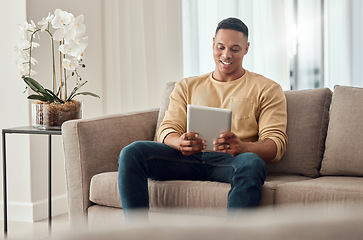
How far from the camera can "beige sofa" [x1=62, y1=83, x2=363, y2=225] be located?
2.05 m

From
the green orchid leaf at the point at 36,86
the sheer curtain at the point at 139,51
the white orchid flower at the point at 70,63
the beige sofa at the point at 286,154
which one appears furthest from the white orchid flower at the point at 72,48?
the sheer curtain at the point at 139,51

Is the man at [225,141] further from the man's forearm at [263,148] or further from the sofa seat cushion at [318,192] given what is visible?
the sofa seat cushion at [318,192]

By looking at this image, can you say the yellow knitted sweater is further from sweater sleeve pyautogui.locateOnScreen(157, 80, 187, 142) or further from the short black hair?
the short black hair

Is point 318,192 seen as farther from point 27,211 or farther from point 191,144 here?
point 27,211

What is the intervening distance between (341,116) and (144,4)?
2100mm

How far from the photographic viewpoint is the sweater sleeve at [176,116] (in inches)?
87.0

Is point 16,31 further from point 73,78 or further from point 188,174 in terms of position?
point 188,174

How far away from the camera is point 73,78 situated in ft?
11.3

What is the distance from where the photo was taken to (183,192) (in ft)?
6.34

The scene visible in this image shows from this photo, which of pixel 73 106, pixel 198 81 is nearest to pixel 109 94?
pixel 73 106

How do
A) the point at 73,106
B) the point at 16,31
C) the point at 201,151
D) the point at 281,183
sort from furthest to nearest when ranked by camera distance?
1. the point at 16,31
2. the point at 73,106
3. the point at 201,151
4. the point at 281,183

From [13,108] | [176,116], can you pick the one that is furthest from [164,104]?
[13,108]

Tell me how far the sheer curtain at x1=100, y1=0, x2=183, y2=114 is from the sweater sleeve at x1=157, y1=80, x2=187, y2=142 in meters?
1.46

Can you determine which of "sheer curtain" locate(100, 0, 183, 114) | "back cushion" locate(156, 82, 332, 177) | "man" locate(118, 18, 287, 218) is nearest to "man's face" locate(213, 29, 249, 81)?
"man" locate(118, 18, 287, 218)
